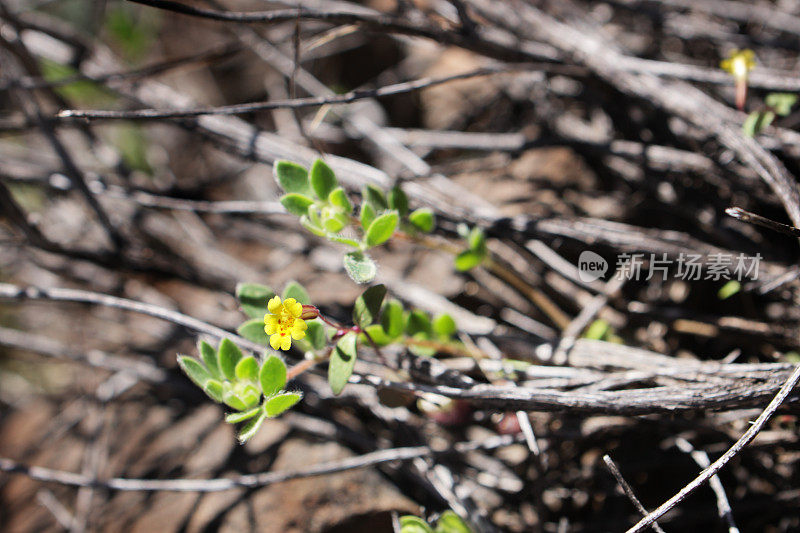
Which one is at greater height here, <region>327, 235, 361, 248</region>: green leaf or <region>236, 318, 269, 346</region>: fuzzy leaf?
<region>327, 235, 361, 248</region>: green leaf

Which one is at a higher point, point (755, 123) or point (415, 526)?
point (755, 123)

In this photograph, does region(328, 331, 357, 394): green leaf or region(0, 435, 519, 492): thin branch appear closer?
region(328, 331, 357, 394): green leaf

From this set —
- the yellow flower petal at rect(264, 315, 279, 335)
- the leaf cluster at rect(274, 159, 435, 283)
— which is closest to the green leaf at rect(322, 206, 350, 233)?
the leaf cluster at rect(274, 159, 435, 283)

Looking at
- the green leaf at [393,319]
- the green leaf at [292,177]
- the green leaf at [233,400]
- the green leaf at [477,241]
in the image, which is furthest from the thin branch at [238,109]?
the green leaf at [233,400]

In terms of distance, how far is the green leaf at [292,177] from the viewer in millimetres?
1239

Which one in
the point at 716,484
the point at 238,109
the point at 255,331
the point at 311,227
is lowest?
the point at 716,484

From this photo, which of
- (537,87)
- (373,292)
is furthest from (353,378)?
(537,87)

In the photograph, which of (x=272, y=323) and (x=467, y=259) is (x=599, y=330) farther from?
(x=272, y=323)

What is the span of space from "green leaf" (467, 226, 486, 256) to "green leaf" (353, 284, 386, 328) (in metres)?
0.33

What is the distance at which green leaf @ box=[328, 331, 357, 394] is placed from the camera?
1.12 m

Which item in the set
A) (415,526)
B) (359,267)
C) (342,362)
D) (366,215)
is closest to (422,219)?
(366,215)

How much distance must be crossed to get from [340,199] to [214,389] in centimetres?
46

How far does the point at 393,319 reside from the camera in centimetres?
125

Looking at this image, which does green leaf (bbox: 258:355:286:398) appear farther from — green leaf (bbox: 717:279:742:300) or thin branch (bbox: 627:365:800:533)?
green leaf (bbox: 717:279:742:300)
